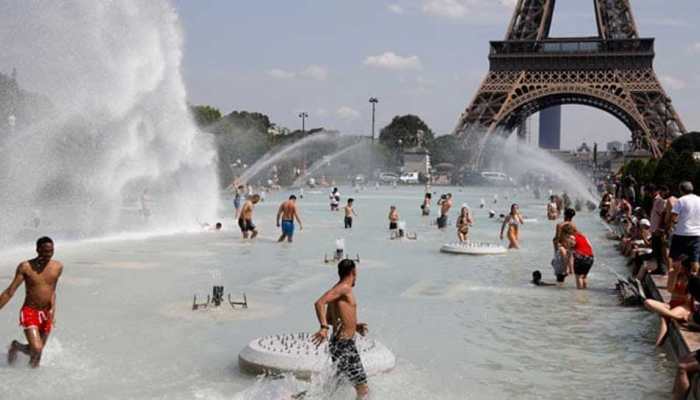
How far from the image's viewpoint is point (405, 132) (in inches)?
6038

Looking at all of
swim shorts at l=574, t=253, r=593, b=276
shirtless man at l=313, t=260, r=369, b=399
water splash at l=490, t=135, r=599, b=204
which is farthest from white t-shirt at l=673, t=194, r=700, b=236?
water splash at l=490, t=135, r=599, b=204

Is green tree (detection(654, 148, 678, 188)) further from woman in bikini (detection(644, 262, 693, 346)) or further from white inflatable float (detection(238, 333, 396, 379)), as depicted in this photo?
white inflatable float (detection(238, 333, 396, 379))

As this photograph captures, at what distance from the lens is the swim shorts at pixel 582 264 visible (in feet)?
55.5

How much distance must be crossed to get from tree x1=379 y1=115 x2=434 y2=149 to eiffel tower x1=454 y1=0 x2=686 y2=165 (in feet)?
182

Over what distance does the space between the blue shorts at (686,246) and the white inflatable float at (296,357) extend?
5.92 metres

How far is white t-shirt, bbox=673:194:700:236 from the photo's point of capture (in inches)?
539

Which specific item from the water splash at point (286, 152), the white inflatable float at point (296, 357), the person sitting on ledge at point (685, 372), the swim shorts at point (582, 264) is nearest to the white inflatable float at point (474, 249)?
the swim shorts at point (582, 264)

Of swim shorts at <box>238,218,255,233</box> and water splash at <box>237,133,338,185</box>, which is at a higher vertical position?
water splash at <box>237,133,338,185</box>

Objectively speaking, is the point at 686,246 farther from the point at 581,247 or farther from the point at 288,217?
the point at 288,217

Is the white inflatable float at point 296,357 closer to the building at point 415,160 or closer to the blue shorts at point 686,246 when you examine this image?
the blue shorts at point 686,246

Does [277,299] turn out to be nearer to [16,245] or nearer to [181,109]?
[16,245]

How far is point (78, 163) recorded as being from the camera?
32.7m

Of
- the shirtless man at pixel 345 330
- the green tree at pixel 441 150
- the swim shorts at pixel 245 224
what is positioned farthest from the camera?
the green tree at pixel 441 150

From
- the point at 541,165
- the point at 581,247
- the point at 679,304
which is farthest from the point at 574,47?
the point at 679,304
